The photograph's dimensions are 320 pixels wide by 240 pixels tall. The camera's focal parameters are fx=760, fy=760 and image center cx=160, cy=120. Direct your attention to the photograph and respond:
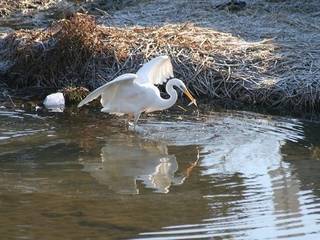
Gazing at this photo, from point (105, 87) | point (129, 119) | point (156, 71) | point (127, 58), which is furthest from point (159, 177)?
point (127, 58)

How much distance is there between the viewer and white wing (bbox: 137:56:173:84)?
33.8 feet

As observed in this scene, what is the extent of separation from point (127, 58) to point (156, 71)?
75.5 inches

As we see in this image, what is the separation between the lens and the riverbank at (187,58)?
1146 centimetres

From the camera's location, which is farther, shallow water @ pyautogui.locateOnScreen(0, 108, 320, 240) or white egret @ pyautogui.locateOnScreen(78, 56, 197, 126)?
white egret @ pyautogui.locateOnScreen(78, 56, 197, 126)

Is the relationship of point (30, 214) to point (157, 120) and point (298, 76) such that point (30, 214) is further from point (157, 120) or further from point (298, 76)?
point (298, 76)

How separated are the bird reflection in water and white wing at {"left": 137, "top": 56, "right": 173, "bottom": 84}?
1215 mm

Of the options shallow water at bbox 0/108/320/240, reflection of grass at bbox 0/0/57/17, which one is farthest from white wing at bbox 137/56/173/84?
reflection of grass at bbox 0/0/57/17

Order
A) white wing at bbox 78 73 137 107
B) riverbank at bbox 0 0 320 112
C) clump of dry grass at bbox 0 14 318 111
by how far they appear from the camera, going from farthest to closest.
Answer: clump of dry grass at bbox 0 14 318 111 < riverbank at bbox 0 0 320 112 < white wing at bbox 78 73 137 107

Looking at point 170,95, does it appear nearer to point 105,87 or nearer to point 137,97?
point 137,97

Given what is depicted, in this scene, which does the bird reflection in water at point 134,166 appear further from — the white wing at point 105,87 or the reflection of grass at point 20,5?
the reflection of grass at point 20,5

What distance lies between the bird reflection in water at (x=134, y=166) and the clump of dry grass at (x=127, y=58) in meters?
2.84

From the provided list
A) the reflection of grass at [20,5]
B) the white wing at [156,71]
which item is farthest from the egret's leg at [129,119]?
the reflection of grass at [20,5]

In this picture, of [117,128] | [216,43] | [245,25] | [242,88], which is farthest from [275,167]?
[245,25]

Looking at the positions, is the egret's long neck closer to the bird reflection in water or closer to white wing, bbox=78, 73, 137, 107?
white wing, bbox=78, 73, 137, 107
